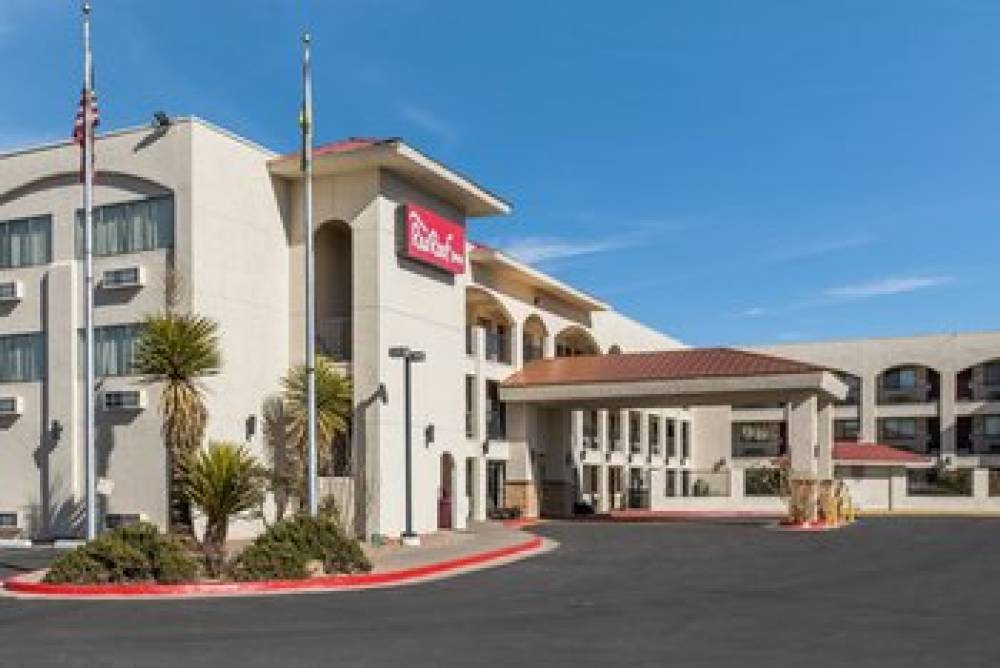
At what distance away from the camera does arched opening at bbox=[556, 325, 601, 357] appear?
181 feet

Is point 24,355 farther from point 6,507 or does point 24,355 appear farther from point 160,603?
point 160,603

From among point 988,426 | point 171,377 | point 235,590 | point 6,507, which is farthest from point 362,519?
point 988,426

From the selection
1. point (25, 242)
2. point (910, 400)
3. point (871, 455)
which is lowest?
point (871, 455)

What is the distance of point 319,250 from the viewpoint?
36.5 metres

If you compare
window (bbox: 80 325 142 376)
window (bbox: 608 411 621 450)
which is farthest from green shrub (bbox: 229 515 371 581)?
window (bbox: 608 411 621 450)

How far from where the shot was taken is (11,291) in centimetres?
3484

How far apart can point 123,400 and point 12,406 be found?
4.31 m

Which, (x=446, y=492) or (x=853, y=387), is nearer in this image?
(x=446, y=492)

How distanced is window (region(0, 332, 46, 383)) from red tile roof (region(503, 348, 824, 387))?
1819cm

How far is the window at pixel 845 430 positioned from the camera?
81500mm

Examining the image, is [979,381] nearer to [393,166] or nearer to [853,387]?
[853,387]

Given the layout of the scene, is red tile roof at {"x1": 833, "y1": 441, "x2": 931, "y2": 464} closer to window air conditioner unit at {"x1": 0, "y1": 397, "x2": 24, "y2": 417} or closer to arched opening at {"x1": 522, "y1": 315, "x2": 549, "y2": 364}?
arched opening at {"x1": 522, "y1": 315, "x2": 549, "y2": 364}

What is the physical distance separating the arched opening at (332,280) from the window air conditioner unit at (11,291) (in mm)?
8453

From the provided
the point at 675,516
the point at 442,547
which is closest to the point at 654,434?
the point at 675,516
